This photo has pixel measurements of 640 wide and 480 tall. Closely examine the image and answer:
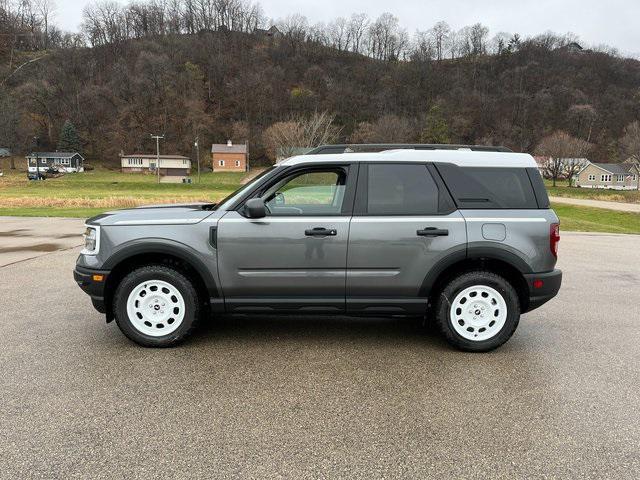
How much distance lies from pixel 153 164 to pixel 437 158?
91256mm

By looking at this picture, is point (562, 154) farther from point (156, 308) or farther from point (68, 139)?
point (68, 139)

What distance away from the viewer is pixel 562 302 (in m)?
6.34

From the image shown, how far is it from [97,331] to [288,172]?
2686 millimetres

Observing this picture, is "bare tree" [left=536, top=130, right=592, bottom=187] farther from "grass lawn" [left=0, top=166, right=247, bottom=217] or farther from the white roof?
the white roof

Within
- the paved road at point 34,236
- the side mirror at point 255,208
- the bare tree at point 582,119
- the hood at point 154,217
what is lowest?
the paved road at point 34,236

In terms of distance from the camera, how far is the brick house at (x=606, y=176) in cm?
8750

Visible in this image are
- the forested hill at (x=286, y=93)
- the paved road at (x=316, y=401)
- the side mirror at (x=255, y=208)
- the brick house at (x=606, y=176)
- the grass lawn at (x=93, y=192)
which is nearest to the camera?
the paved road at (x=316, y=401)

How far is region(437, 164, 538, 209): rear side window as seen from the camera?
438 cm

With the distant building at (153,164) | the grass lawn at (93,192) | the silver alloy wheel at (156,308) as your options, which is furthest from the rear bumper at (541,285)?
the distant building at (153,164)

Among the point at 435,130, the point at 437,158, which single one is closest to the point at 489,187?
the point at 437,158

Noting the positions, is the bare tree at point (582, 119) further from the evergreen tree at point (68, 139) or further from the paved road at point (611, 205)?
the evergreen tree at point (68, 139)

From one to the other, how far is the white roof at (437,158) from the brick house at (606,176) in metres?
94.7

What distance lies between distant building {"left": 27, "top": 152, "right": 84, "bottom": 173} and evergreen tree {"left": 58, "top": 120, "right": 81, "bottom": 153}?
362 centimetres

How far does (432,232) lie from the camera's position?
14.0ft
